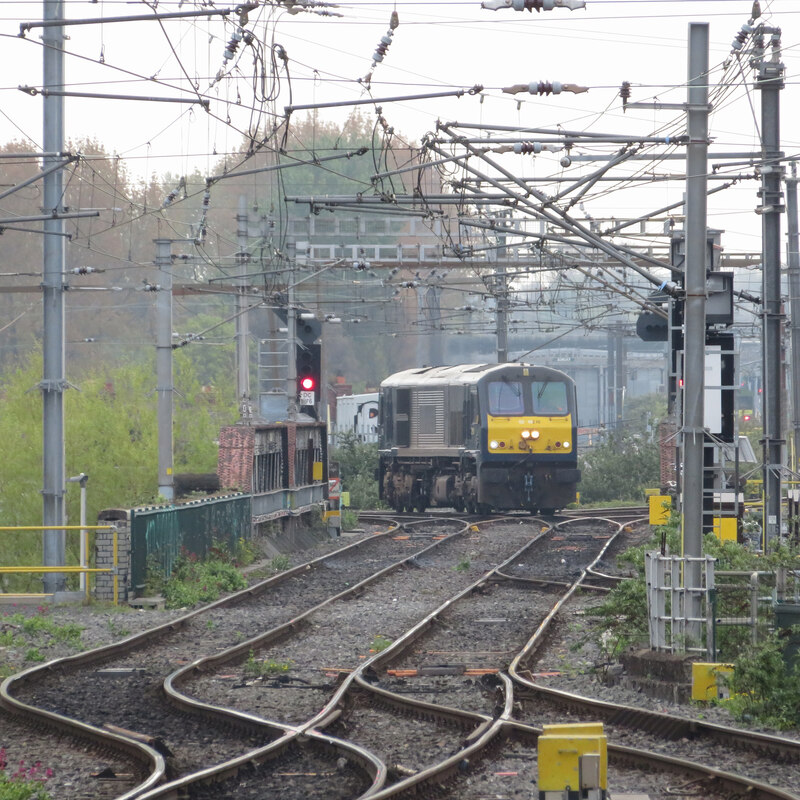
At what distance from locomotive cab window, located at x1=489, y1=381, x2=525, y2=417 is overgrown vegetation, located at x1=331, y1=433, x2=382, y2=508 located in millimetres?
9097

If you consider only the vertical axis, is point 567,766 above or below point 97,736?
above

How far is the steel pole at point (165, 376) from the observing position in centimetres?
2266

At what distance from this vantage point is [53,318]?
17625mm

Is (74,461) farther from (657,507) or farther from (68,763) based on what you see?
(68,763)

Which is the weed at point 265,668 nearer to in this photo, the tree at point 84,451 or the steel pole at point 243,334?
the tree at point 84,451

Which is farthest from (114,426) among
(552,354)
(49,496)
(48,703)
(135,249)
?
(552,354)

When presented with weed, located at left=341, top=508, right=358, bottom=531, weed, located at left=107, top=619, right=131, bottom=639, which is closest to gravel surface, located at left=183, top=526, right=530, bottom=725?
weed, located at left=107, top=619, right=131, bottom=639

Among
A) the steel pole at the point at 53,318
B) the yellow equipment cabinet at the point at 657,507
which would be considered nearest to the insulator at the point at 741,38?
the steel pole at the point at 53,318

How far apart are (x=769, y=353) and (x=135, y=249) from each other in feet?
170

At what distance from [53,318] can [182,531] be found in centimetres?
403

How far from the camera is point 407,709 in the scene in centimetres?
1012

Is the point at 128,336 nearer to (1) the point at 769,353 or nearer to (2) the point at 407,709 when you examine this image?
(1) the point at 769,353

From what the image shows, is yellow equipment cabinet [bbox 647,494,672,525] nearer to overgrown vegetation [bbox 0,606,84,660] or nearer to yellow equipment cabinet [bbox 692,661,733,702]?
overgrown vegetation [bbox 0,606,84,660]

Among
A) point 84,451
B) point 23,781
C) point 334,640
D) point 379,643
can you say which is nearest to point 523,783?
point 23,781
